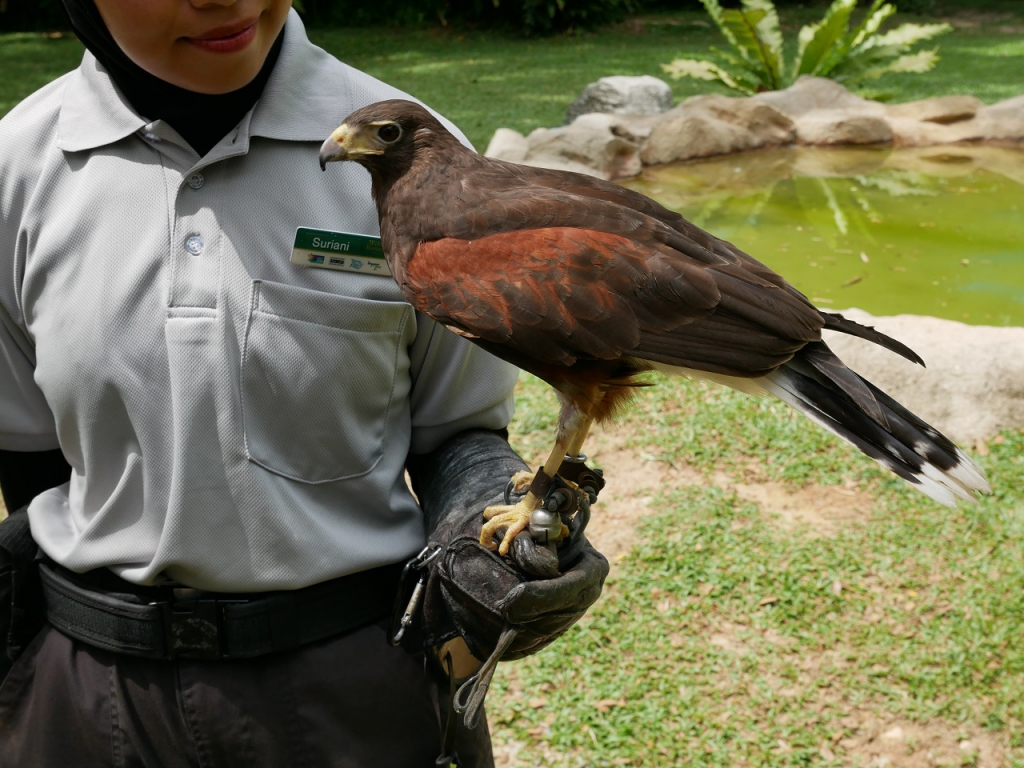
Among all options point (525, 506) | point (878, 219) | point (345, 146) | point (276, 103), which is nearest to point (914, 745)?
point (525, 506)

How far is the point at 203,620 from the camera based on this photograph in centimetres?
194

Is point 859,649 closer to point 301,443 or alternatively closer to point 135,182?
point 301,443

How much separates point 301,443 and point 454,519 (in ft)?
1.19

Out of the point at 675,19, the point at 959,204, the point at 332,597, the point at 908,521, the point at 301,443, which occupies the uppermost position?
the point at 301,443

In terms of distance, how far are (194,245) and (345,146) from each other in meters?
0.34

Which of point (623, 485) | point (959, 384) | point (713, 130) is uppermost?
point (959, 384)

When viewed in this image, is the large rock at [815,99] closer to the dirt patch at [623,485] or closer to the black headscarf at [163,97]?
the dirt patch at [623,485]

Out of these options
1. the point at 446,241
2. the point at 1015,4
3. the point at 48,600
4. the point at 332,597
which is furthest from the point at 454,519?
the point at 1015,4

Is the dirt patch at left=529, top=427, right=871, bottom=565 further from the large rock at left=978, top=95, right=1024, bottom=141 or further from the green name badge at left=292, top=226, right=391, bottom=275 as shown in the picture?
the large rock at left=978, top=95, right=1024, bottom=141

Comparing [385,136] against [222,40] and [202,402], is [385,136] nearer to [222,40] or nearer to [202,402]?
[222,40]

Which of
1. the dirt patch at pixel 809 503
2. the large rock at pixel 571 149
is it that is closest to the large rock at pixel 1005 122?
the large rock at pixel 571 149

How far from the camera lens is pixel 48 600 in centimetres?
211

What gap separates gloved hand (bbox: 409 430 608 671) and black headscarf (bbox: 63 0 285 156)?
847 millimetres

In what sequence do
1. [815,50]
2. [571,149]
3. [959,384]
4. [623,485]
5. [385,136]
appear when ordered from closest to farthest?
[385,136]
[623,485]
[959,384]
[571,149]
[815,50]
